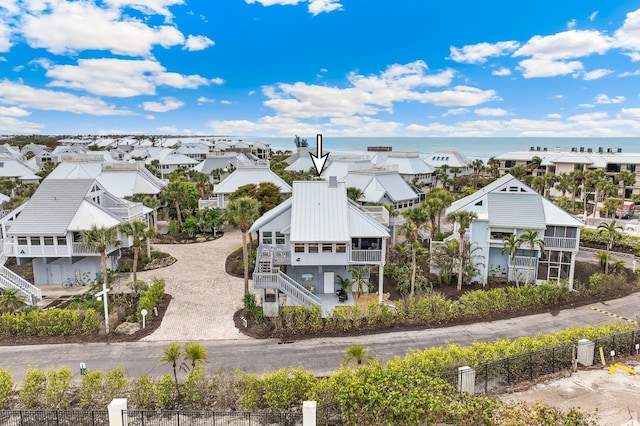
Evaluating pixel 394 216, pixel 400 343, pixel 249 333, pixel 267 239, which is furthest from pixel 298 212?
pixel 394 216

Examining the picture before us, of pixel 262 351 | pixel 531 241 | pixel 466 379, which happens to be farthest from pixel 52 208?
pixel 531 241

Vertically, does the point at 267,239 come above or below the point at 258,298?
above

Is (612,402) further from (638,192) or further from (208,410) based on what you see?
(638,192)

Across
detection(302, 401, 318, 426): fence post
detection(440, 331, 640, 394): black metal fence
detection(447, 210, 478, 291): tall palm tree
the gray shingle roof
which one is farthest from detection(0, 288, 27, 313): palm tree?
detection(447, 210, 478, 291): tall palm tree

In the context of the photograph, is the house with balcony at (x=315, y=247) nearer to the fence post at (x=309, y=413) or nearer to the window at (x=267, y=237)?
the window at (x=267, y=237)

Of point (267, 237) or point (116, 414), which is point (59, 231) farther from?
point (116, 414)

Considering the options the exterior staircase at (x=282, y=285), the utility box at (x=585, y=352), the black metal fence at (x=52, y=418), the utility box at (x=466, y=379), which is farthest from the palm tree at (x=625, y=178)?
the black metal fence at (x=52, y=418)
